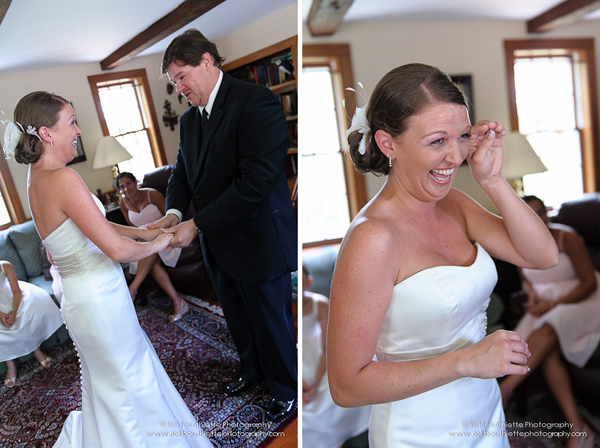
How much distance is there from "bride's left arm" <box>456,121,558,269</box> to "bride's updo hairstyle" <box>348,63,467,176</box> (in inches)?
3.3

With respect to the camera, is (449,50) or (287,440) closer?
(449,50)

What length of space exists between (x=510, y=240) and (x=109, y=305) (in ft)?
3.06

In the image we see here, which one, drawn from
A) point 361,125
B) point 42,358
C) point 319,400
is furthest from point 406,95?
point 319,400

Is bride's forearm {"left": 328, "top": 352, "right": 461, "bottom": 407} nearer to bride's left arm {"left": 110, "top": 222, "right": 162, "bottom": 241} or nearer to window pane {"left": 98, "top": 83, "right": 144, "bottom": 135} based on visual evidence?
bride's left arm {"left": 110, "top": 222, "right": 162, "bottom": 241}

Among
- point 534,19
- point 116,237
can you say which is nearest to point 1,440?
point 116,237

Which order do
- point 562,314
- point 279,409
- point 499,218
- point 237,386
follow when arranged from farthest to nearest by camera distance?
point 279,409 < point 237,386 < point 562,314 < point 499,218

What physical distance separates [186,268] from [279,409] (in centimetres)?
59

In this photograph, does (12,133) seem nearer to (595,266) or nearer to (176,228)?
(176,228)

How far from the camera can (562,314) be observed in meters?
0.96

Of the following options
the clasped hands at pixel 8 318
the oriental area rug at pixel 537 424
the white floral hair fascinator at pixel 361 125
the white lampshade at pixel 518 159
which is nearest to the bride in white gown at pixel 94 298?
the clasped hands at pixel 8 318

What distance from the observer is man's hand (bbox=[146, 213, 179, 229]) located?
938 mm

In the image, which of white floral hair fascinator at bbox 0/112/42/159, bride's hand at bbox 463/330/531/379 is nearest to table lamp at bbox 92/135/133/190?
white floral hair fascinator at bbox 0/112/42/159

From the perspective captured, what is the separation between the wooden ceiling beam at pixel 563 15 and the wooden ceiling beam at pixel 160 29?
66cm

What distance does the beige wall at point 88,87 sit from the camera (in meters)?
0.75
